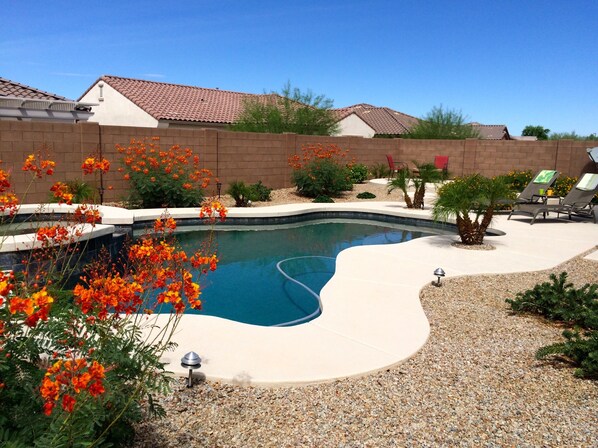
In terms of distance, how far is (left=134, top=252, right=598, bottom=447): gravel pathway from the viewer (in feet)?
10.9

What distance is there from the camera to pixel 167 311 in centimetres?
618

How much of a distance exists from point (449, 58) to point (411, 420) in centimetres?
A: 3661

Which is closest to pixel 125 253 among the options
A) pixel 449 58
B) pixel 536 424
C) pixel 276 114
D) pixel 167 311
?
pixel 167 311

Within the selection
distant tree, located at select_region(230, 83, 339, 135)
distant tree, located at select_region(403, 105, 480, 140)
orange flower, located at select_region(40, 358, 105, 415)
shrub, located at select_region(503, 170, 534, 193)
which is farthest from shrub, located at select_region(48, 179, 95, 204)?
distant tree, located at select_region(403, 105, 480, 140)

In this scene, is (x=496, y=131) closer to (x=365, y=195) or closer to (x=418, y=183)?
(x=365, y=195)

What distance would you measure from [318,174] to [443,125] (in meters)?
19.6

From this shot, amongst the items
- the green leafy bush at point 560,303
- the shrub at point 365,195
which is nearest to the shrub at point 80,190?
the shrub at point 365,195

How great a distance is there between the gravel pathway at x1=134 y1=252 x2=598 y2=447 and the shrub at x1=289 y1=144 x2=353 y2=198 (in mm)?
12357

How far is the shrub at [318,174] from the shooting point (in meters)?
17.1

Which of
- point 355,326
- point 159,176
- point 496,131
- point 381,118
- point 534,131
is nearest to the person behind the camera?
point 355,326

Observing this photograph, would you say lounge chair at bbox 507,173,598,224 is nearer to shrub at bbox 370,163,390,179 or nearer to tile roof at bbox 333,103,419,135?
shrub at bbox 370,163,390,179

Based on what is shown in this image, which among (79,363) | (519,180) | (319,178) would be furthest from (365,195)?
(79,363)

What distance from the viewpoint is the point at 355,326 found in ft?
17.3

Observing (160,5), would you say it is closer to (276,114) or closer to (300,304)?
(276,114)
